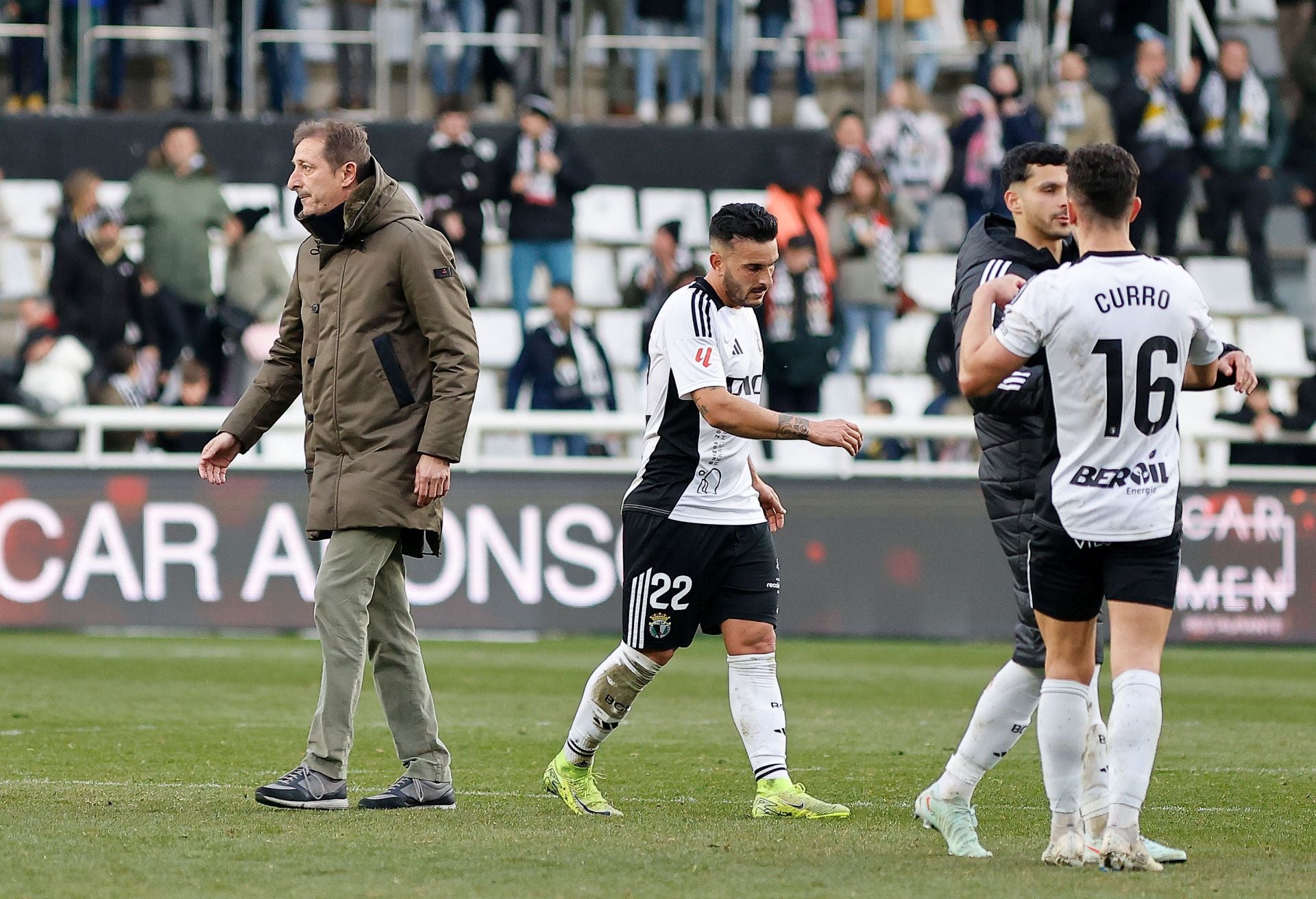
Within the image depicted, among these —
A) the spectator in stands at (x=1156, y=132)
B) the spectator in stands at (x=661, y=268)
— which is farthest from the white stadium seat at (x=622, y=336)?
the spectator in stands at (x=1156, y=132)

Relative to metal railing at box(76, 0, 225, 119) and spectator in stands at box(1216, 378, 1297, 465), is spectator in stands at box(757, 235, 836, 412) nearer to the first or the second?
spectator in stands at box(1216, 378, 1297, 465)

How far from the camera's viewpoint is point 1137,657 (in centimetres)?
573

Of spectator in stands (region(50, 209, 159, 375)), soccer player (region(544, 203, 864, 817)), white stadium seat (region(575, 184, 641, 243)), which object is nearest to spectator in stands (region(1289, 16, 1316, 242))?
white stadium seat (region(575, 184, 641, 243))

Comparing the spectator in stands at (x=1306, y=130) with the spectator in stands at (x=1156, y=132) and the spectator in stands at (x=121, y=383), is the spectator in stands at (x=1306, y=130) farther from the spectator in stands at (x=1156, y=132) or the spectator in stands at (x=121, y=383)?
the spectator in stands at (x=121, y=383)

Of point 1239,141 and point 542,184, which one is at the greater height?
point 1239,141

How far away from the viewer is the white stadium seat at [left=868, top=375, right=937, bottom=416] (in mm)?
18547

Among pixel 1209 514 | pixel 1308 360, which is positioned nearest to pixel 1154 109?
pixel 1308 360

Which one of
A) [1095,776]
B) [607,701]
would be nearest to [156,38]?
[607,701]

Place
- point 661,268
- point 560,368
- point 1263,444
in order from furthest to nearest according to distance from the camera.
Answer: point 661,268 < point 560,368 < point 1263,444

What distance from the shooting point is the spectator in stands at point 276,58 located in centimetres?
2050

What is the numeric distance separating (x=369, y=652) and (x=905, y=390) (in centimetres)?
1213

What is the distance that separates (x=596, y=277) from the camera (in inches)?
808

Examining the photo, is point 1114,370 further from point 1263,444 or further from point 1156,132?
point 1156,132

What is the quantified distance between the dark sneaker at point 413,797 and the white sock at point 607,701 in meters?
0.43
